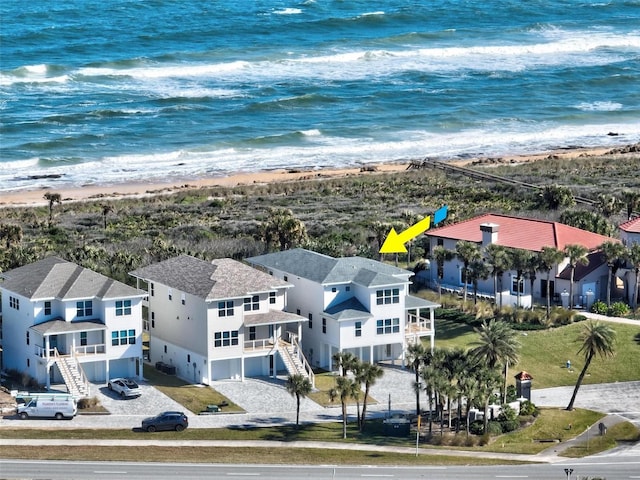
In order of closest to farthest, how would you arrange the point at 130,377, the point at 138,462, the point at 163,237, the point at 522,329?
1. the point at 138,462
2. the point at 130,377
3. the point at 522,329
4. the point at 163,237

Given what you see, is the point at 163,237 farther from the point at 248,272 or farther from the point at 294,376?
the point at 294,376

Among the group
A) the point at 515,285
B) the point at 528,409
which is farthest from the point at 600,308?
the point at 528,409

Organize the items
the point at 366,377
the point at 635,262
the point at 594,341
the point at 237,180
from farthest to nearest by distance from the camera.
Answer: the point at 237,180 < the point at 635,262 < the point at 594,341 < the point at 366,377

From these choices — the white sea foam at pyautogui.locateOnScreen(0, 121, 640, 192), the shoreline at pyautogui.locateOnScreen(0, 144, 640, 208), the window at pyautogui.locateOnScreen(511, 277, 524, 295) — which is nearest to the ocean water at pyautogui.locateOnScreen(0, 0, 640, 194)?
the white sea foam at pyautogui.locateOnScreen(0, 121, 640, 192)

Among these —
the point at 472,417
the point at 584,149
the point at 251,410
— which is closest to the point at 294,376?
the point at 251,410

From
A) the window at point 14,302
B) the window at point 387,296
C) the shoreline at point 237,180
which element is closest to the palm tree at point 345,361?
the window at point 387,296

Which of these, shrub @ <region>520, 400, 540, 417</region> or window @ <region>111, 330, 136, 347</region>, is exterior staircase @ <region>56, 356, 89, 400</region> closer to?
window @ <region>111, 330, 136, 347</region>

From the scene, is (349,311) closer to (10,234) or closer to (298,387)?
(298,387)
